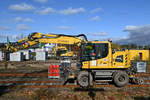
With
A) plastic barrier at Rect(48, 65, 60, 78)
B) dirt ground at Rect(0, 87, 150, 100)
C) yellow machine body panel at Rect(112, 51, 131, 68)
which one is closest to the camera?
dirt ground at Rect(0, 87, 150, 100)

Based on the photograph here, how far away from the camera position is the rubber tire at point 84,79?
9.24m

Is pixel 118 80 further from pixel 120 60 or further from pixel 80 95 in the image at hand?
pixel 80 95

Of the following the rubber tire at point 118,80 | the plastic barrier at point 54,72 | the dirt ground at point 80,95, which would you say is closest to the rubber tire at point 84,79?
the dirt ground at point 80,95

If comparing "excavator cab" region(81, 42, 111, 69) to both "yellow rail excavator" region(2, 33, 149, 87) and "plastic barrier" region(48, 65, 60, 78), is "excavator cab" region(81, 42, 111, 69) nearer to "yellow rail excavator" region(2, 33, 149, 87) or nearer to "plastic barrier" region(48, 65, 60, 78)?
"yellow rail excavator" region(2, 33, 149, 87)

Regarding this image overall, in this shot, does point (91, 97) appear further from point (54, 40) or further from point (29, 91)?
point (54, 40)

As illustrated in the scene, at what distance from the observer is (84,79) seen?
30.6 ft

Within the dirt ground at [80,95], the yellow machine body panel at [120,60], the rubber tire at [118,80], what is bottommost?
the dirt ground at [80,95]

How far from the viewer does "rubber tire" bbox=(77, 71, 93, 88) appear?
9.24 m

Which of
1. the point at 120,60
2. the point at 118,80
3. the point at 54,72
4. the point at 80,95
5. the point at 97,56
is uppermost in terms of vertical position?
the point at 97,56

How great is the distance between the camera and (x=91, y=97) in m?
7.41

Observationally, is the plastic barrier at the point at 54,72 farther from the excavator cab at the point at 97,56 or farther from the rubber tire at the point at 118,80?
the rubber tire at the point at 118,80

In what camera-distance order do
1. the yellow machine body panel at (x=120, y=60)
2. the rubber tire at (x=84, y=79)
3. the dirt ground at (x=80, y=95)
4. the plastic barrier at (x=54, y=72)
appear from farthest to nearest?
1. the plastic barrier at (x=54, y=72)
2. the yellow machine body panel at (x=120, y=60)
3. the rubber tire at (x=84, y=79)
4. the dirt ground at (x=80, y=95)

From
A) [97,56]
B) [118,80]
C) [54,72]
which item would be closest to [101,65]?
[97,56]

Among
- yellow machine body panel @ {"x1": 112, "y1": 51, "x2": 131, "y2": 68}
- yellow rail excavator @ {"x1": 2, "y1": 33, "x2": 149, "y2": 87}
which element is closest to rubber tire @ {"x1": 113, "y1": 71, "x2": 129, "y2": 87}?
yellow rail excavator @ {"x1": 2, "y1": 33, "x2": 149, "y2": 87}
